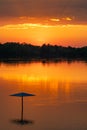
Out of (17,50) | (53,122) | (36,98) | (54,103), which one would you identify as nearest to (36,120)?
(53,122)

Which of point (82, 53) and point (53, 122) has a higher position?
point (82, 53)

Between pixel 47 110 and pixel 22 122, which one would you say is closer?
pixel 22 122

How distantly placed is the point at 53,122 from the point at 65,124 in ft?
2.73

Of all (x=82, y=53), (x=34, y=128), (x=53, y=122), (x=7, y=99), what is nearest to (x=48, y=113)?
(x=53, y=122)

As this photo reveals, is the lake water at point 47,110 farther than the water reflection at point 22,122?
No

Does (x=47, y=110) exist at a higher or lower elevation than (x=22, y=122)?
higher

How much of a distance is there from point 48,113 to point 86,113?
84.7 inches

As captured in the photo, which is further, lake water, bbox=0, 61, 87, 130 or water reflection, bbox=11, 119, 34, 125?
water reflection, bbox=11, 119, 34, 125

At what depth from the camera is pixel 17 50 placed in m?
120

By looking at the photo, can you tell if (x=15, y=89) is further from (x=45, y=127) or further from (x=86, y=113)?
(x=45, y=127)

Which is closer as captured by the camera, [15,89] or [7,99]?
[7,99]

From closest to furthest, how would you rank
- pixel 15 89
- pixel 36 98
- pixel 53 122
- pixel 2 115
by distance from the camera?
1. pixel 53 122
2. pixel 2 115
3. pixel 36 98
4. pixel 15 89

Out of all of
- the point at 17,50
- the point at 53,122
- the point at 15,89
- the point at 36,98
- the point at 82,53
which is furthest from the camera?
the point at 82,53

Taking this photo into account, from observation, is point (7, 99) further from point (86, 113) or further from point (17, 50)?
point (17, 50)
